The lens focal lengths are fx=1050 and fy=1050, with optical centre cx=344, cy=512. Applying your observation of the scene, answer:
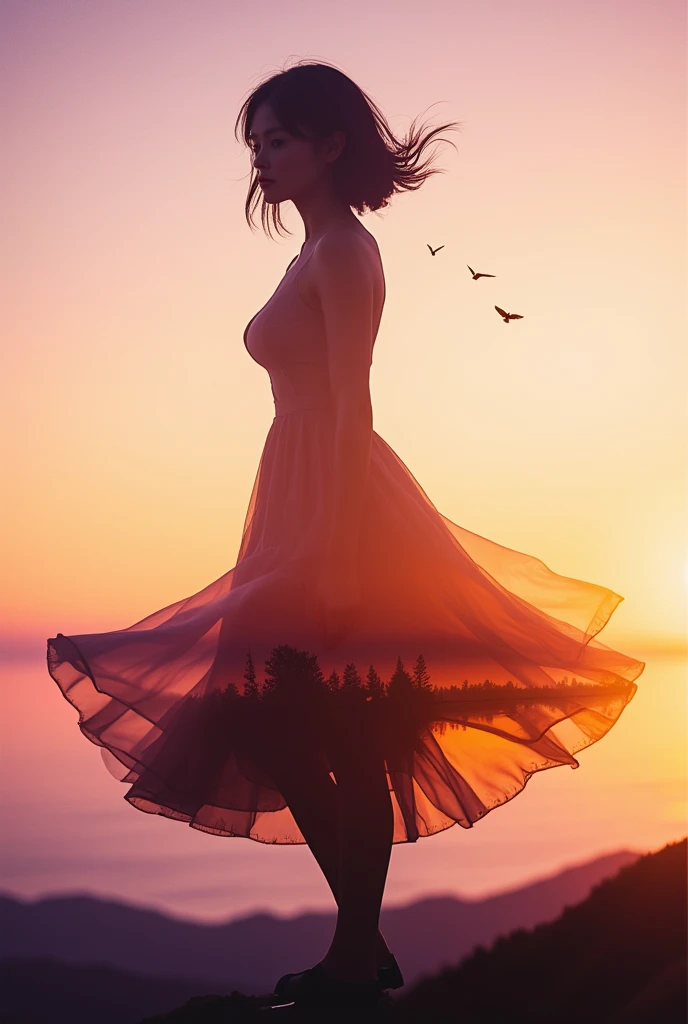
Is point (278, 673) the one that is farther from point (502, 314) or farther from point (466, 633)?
point (502, 314)

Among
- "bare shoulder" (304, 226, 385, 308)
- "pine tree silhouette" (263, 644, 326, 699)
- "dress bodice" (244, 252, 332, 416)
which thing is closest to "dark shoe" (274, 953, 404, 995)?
"pine tree silhouette" (263, 644, 326, 699)

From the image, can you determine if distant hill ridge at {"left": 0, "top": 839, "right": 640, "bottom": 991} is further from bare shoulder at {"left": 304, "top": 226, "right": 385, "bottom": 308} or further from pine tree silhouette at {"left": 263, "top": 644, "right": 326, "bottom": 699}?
bare shoulder at {"left": 304, "top": 226, "right": 385, "bottom": 308}

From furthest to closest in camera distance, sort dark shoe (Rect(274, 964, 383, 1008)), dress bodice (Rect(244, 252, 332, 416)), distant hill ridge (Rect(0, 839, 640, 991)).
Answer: distant hill ridge (Rect(0, 839, 640, 991)) → dress bodice (Rect(244, 252, 332, 416)) → dark shoe (Rect(274, 964, 383, 1008))

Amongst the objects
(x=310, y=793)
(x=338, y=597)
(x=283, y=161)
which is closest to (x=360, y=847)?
(x=310, y=793)

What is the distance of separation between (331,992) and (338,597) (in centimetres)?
70

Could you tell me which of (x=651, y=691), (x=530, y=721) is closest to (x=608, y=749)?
(x=651, y=691)

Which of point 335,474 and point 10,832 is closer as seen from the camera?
point 335,474

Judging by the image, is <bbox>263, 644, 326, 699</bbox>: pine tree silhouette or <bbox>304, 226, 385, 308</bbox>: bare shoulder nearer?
<bbox>263, 644, 326, 699</bbox>: pine tree silhouette

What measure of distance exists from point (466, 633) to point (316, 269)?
77cm

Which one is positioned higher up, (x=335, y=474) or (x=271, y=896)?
(x=335, y=474)

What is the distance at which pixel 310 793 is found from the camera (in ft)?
6.45

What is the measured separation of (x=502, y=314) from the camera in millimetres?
2645

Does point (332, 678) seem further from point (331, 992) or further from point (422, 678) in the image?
point (331, 992)

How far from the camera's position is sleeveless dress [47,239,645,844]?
190 cm
